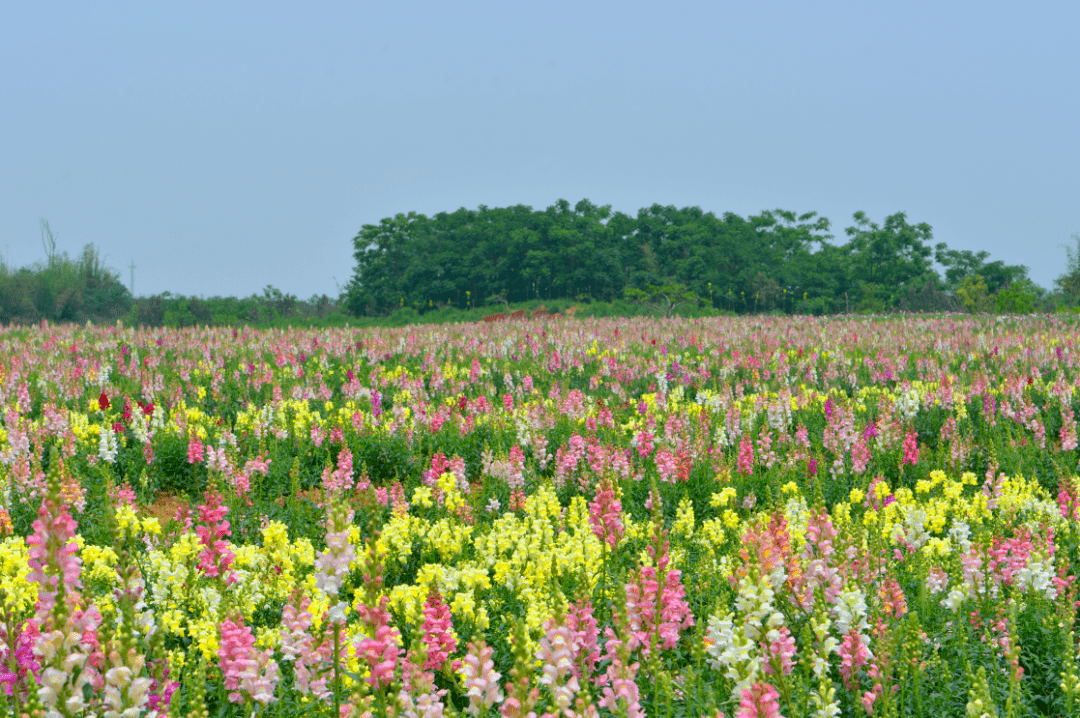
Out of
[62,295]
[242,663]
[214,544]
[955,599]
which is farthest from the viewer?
[62,295]

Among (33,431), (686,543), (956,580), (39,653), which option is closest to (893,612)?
(956,580)

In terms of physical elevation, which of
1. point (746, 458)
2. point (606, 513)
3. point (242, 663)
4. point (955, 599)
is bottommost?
point (955, 599)

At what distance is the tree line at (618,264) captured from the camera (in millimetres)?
67062

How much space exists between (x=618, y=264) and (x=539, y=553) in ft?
209

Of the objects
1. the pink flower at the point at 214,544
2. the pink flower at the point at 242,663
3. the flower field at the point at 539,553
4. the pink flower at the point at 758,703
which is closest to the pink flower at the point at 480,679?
the flower field at the point at 539,553

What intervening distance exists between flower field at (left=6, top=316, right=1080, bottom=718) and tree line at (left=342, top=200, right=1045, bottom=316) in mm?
51517

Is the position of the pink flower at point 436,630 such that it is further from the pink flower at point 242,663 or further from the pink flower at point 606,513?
the pink flower at point 606,513

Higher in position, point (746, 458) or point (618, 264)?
point (618, 264)

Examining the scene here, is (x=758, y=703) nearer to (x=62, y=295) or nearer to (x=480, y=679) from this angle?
(x=480, y=679)

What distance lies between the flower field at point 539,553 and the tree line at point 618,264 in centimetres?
5152

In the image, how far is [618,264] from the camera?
67.6 m

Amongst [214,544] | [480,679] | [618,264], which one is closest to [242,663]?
[214,544]

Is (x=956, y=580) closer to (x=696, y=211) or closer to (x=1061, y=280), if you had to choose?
(x=696, y=211)

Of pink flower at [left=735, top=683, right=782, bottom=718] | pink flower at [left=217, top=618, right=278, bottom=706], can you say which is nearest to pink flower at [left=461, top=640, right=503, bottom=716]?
pink flower at [left=735, top=683, right=782, bottom=718]
